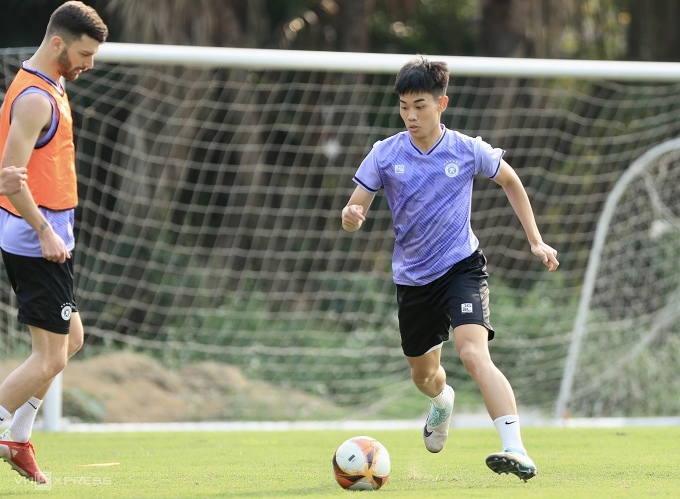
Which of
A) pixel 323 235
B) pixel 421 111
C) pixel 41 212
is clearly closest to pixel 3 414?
pixel 41 212

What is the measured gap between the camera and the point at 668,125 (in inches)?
486

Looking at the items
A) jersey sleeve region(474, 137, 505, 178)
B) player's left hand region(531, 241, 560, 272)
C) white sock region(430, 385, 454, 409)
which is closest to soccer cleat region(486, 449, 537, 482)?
player's left hand region(531, 241, 560, 272)

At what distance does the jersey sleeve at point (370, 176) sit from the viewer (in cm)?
530

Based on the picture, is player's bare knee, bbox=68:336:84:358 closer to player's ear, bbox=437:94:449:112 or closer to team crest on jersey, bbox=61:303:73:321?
team crest on jersey, bbox=61:303:73:321

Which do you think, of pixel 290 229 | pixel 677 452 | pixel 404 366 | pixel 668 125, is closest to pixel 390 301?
pixel 404 366

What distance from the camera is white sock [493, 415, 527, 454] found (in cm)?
461

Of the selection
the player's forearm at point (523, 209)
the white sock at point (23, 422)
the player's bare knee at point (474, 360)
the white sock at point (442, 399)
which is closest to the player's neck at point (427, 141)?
the player's forearm at point (523, 209)

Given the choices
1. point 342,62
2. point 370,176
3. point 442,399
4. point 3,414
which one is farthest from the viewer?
point 342,62

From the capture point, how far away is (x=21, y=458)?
15.5 feet

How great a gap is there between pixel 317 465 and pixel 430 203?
1.58 m

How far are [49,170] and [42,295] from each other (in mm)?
561

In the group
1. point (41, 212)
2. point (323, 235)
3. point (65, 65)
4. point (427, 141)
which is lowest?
point (323, 235)

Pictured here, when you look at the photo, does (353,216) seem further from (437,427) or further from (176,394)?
(176,394)

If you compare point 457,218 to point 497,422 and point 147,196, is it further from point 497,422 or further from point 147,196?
point 147,196
